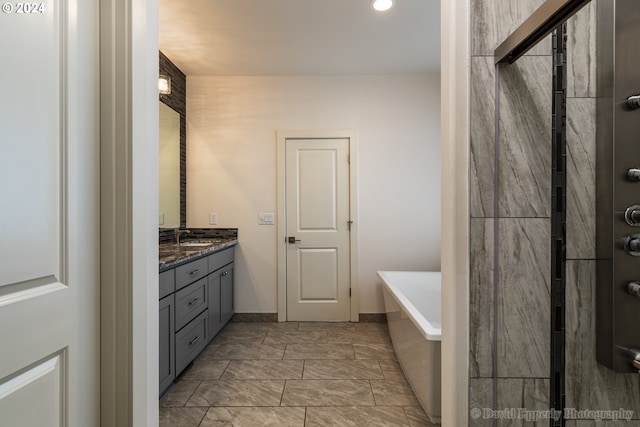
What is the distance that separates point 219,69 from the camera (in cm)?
349

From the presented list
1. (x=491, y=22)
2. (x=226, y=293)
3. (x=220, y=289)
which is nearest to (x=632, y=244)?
(x=491, y=22)

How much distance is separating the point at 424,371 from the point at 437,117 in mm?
2703

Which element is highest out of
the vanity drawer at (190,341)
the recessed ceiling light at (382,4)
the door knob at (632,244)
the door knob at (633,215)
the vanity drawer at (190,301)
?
the recessed ceiling light at (382,4)

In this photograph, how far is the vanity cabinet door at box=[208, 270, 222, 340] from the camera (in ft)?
9.45

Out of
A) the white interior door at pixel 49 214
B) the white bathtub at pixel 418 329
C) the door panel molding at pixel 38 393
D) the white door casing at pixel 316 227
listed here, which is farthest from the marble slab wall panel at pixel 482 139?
the white door casing at pixel 316 227

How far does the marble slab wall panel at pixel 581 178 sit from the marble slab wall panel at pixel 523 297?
3.0 inches

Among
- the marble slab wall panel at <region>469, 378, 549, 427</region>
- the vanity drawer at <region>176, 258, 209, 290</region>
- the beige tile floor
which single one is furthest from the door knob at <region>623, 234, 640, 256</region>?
the vanity drawer at <region>176, 258, 209, 290</region>

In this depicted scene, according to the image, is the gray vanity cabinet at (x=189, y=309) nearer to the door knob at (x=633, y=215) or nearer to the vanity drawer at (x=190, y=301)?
the vanity drawer at (x=190, y=301)

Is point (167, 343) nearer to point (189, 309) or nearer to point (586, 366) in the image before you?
point (189, 309)

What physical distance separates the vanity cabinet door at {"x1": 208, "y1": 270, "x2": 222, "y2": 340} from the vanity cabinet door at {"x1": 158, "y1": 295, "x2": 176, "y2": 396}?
726mm

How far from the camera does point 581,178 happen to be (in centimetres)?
102

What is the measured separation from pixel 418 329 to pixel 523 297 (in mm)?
999

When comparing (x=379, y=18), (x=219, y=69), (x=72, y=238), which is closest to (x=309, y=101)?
(x=219, y=69)

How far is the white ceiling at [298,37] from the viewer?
2.46 metres
